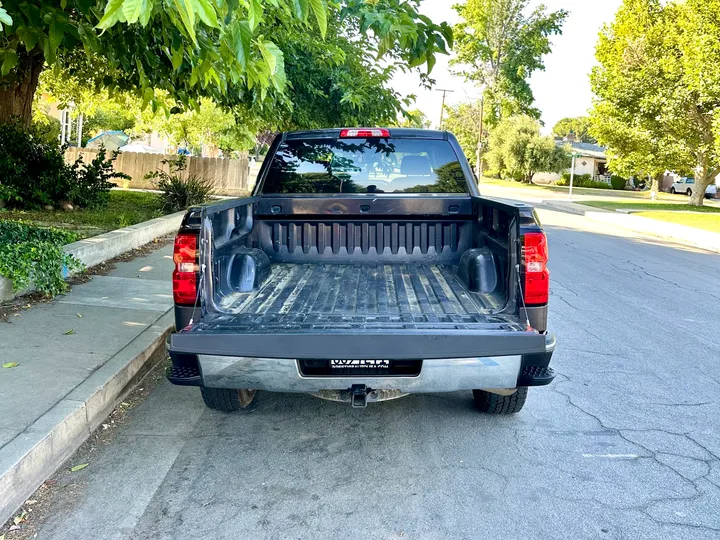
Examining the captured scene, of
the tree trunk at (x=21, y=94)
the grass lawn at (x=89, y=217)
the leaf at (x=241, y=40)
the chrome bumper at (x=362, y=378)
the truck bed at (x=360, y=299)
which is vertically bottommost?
the chrome bumper at (x=362, y=378)

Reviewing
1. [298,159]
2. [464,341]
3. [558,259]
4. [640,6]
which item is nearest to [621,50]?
[640,6]

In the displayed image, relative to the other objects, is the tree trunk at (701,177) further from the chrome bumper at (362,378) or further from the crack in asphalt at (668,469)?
the chrome bumper at (362,378)

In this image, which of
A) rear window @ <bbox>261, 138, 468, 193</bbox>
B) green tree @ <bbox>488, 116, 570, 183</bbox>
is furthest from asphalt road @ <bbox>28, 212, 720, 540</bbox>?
green tree @ <bbox>488, 116, 570, 183</bbox>

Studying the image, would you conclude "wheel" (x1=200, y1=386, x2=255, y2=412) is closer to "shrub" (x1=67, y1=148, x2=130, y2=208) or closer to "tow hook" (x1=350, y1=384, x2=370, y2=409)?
"tow hook" (x1=350, y1=384, x2=370, y2=409)

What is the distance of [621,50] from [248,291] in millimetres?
30875

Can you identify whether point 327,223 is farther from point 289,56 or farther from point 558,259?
point 558,259

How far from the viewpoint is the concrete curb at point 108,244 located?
6928 mm

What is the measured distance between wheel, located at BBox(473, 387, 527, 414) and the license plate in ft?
3.52

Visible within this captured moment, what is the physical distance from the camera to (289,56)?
12.0 meters

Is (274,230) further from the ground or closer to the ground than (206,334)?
further from the ground

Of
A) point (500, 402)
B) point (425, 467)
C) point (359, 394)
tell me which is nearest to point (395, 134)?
point (500, 402)

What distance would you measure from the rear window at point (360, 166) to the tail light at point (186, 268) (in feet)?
6.44

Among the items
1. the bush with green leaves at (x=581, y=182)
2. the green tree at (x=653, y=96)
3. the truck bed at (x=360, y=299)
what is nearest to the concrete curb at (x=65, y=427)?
the truck bed at (x=360, y=299)

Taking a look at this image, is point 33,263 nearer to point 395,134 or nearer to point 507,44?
point 395,134
